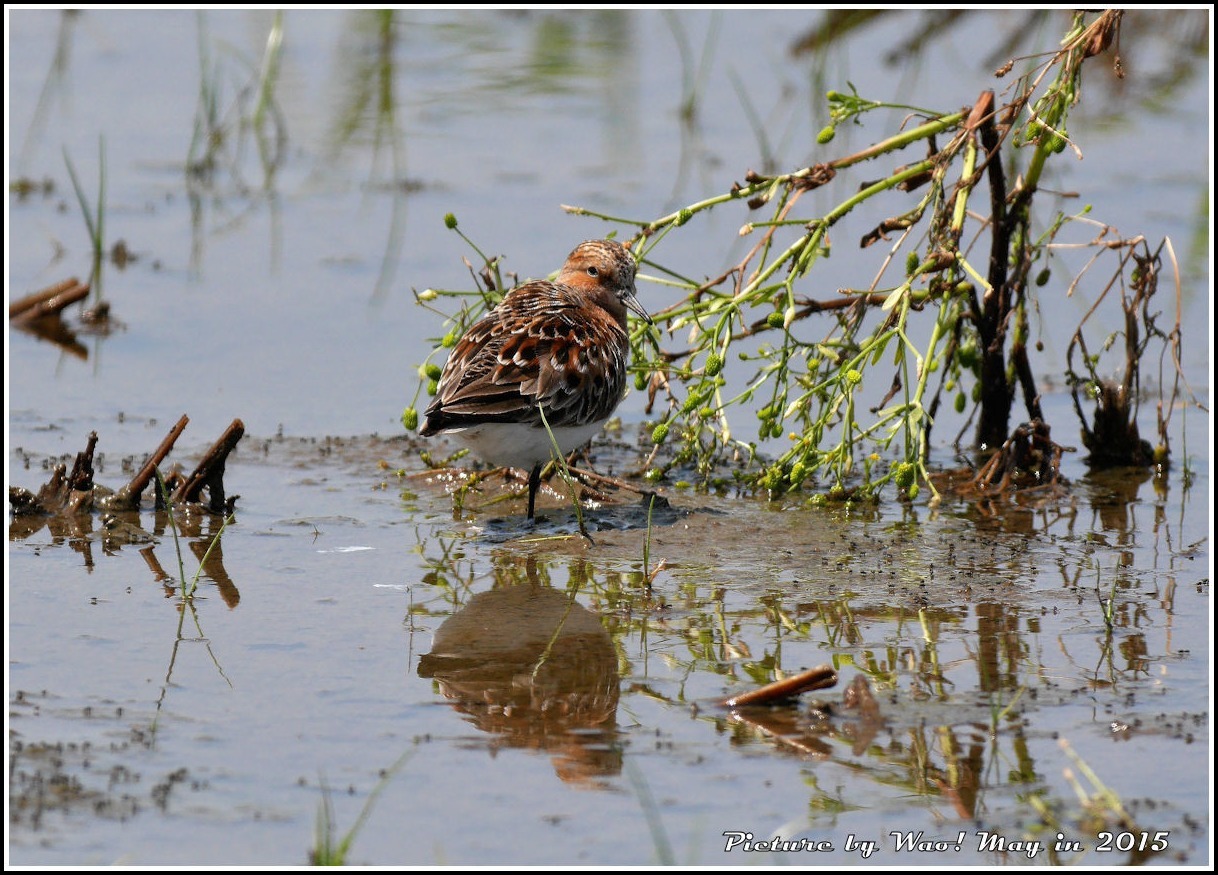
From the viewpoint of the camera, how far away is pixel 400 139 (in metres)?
14.0

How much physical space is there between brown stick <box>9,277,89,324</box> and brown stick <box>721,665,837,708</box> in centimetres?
635

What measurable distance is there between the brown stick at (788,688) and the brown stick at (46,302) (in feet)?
20.8

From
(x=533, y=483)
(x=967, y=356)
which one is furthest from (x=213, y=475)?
(x=967, y=356)

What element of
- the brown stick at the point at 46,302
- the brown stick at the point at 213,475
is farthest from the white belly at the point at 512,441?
the brown stick at the point at 46,302

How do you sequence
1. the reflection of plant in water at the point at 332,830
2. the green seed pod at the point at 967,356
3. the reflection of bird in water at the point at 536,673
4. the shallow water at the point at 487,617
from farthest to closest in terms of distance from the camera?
the green seed pod at the point at 967,356 → the reflection of bird in water at the point at 536,673 → the shallow water at the point at 487,617 → the reflection of plant in water at the point at 332,830

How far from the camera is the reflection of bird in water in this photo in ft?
17.3

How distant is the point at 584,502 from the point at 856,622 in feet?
6.93

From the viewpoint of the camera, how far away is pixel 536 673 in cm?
590

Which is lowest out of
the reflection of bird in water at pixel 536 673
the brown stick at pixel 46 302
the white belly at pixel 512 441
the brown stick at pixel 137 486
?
the reflection of bird in water at pixel 536 673

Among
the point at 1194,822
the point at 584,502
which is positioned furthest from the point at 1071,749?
the point at 584,502

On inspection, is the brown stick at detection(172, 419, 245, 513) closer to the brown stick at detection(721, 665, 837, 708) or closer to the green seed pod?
the brown stick at detection(721, 665, 837, 708)

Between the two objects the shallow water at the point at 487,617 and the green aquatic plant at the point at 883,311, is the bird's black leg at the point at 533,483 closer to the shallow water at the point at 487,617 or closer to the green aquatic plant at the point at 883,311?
the shallow water at the point at 487,617

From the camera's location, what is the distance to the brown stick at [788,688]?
17.8ft

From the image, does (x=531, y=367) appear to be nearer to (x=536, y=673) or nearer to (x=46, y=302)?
(x=536, y=673)
